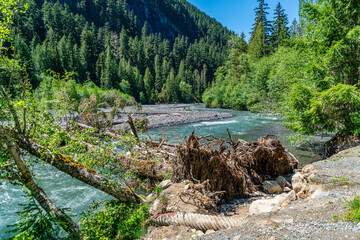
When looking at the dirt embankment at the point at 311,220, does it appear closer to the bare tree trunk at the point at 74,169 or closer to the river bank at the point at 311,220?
the river bank at the point at 311,220

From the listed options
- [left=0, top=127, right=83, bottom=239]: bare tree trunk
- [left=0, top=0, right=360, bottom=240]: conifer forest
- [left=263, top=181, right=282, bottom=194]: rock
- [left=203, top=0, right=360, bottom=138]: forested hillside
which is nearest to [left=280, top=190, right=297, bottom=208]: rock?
[left=0, top=0, right=360, bottom=240]: conifer forest

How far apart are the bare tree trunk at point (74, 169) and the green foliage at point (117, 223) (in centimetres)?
34

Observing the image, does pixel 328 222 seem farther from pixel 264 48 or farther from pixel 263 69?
pixel 264 48

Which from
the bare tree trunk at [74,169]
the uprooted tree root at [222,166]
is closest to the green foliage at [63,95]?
the bare tree trunk at [74,169]

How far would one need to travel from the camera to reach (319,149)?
39.0ft

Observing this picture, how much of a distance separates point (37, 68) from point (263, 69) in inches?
2632

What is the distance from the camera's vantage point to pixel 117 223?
499 centimetres

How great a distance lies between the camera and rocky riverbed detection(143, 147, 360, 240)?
9.69 ft

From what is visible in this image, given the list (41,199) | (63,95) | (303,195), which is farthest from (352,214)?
(63,95)

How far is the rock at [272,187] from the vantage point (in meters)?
6.63

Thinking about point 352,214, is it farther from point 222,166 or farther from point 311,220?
point 222,166

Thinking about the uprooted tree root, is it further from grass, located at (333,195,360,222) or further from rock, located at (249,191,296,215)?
grass, located at (333,195,360,222)

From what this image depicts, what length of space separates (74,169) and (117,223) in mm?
1795

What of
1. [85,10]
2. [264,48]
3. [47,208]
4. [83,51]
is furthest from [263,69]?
[85,10]
